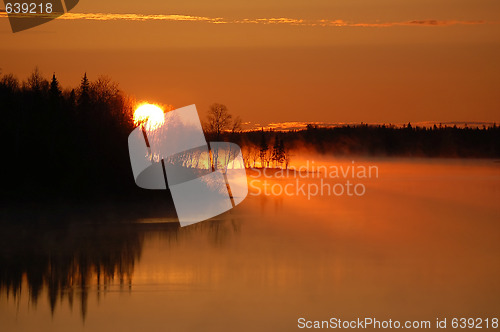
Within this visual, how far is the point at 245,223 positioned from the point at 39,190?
16708mm

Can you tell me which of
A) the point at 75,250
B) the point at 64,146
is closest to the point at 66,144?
the point at 64,146

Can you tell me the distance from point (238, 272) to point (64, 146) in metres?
31.8

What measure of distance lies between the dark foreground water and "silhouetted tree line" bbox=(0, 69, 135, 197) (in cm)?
630

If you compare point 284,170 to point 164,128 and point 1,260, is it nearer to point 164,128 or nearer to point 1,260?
point 164,128

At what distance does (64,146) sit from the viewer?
58.6 meters

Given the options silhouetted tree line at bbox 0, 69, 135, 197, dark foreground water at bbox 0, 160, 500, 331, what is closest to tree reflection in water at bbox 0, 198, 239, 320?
dark foreground water at bbox 0, 160, 500, 331

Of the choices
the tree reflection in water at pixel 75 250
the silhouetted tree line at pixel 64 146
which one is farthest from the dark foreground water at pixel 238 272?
the silhouetted tree line at pixel 64 146

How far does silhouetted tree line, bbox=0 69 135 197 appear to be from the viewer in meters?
57.2

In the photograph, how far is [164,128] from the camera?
2712 inches

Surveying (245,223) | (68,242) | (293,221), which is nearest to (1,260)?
(68,242)

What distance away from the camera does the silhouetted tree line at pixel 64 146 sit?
57219 millimetres

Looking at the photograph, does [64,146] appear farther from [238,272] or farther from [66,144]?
[238,272]

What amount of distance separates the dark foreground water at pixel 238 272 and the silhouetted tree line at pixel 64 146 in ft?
20.7

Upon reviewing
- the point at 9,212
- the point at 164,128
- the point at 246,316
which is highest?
the point at 164,128
